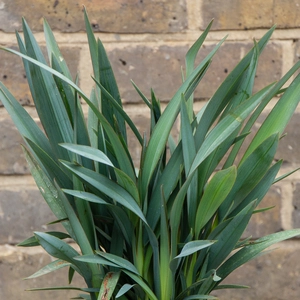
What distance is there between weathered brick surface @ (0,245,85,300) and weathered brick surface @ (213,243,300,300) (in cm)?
30

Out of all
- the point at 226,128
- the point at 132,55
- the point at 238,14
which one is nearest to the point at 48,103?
A: the point at 226,128

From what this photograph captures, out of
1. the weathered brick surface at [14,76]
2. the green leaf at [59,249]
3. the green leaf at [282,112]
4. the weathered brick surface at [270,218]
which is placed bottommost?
the green leaf at [59,249]

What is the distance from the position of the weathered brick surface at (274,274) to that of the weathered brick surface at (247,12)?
1.40 feet

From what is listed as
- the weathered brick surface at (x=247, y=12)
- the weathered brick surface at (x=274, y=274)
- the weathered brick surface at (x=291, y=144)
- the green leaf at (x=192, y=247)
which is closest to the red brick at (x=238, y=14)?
the weathered brick surface at (x=247, y=12)

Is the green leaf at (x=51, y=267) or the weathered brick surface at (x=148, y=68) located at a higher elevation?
the weathered brick surface at (x=148, y=68)

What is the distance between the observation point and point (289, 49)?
94 centimetres

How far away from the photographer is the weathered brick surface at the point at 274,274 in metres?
0.96

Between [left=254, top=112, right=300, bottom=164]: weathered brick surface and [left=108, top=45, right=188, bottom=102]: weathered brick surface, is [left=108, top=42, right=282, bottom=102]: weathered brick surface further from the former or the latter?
[left=254, top=112, right=300, bottom=164]: weathered brick surface

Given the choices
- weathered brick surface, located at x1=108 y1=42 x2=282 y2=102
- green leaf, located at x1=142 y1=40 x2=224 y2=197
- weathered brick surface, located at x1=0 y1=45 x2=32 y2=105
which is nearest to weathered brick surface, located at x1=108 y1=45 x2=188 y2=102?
weathered brick surface, located at x1=108 y1=42 x2=282 y2=102

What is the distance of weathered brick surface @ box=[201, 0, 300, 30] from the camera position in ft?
3.05

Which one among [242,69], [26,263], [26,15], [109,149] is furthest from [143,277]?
→ [26,15]

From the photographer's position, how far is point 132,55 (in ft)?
3.05

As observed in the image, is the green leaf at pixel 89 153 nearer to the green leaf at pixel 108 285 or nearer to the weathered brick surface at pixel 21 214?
the green leaf at pixel 108 285

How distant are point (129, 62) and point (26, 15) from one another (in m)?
0.21
